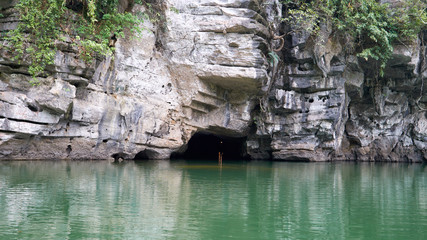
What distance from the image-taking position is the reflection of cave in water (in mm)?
26883

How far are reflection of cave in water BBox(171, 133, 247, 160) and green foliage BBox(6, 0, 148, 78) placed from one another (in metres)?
12.0

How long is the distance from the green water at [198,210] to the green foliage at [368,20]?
37.9ft

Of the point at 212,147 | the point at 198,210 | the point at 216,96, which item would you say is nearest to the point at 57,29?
→ the point at 216,96

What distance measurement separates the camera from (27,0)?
1347 centimetres

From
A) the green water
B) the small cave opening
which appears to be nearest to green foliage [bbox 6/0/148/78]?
the green water

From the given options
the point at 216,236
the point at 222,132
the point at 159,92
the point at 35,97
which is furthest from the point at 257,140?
the point at 216,236

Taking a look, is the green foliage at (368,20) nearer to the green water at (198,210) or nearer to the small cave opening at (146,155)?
the small cave opening at (146,155)

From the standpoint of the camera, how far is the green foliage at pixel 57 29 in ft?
45.0

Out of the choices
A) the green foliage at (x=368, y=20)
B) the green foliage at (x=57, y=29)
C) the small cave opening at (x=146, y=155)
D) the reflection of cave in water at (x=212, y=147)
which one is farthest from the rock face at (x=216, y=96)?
the reflection of cave in water at (x=212, y=147)

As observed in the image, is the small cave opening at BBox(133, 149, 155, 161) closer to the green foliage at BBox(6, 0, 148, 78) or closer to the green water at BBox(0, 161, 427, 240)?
the green foliage at BBox(6, 0, 148, 78)

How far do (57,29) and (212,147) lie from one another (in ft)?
61.9

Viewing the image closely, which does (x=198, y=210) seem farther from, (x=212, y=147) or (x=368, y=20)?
(x=212, y=147)

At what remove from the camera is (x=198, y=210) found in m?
6.50

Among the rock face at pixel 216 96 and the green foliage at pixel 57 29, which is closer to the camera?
the green foliage at pixel 57 29
